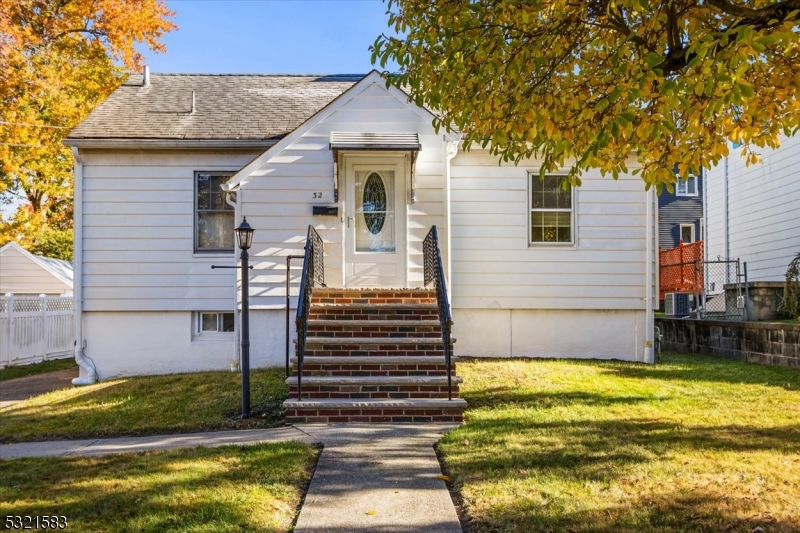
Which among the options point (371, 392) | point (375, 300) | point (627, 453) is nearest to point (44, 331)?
point (375, 300)

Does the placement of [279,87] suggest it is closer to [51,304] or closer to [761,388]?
[51,304]

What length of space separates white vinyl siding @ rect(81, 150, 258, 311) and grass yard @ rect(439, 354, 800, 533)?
5.45 meters

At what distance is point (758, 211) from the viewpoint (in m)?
15.9

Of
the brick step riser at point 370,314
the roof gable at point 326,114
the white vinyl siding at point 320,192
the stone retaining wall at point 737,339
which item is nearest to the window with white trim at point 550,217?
the white vinyl siding at point 320,192

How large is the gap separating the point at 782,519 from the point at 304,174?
8.28m

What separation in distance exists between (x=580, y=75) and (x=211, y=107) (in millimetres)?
8667

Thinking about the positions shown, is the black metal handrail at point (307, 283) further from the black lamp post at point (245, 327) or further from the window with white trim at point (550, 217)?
the window with white trim at point (550, 217)

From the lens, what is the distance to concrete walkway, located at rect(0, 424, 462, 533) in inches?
161

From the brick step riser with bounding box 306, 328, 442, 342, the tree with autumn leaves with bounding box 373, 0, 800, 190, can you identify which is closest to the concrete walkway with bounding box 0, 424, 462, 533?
the brick step riser with bounding box 306, 328, 442, 342

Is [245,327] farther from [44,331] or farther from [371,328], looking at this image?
[44,331]

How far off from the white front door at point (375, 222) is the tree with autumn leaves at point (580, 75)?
379 cm

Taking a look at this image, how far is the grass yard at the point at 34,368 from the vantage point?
13164 mm

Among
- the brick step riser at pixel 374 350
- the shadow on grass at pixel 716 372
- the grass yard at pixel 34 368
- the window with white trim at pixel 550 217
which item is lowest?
the grass yard at pixel 34 368

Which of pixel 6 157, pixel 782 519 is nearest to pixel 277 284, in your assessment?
pixel 782 519
